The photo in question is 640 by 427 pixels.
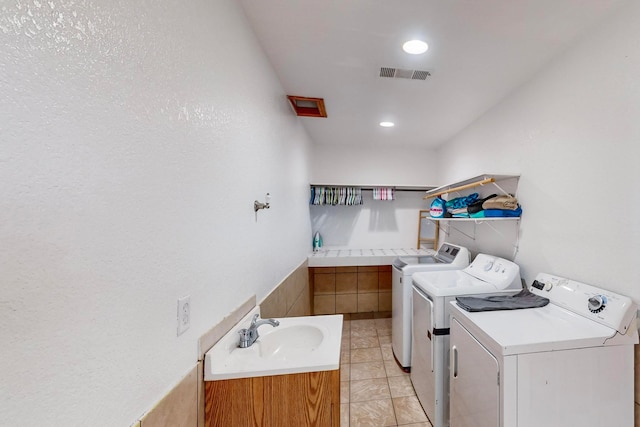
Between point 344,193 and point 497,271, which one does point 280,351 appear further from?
point 344,193

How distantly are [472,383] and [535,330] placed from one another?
422mm

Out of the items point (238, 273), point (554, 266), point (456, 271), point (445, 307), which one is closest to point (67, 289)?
point (238, 273)

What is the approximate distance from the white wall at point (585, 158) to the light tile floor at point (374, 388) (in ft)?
4.45

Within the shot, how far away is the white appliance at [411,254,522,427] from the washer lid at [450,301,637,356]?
312mm

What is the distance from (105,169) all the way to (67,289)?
26 centimetres

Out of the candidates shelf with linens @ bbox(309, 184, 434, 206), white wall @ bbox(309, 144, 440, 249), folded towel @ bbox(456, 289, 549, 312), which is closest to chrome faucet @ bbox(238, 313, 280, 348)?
folded towel @ bbox(456, 289, 549, 312)

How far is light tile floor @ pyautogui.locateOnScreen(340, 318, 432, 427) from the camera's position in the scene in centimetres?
181

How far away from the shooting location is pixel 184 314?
817 mm

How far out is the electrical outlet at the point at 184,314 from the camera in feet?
2.61

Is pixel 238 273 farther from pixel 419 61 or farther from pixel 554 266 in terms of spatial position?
pixel 554 266

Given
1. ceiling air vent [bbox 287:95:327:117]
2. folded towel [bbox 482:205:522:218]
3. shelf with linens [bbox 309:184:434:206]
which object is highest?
ceiling air vent [bbox 287:95:327:117]

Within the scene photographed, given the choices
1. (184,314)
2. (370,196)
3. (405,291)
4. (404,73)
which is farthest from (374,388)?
(404,73)

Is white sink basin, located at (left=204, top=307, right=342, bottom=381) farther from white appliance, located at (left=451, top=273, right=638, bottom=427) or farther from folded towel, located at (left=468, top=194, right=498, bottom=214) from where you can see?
folded towel, located at (left=468, top=194, right=498, bottom=214)

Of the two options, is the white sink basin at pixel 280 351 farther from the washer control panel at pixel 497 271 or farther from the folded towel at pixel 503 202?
the folded towel at pixel 503 202
